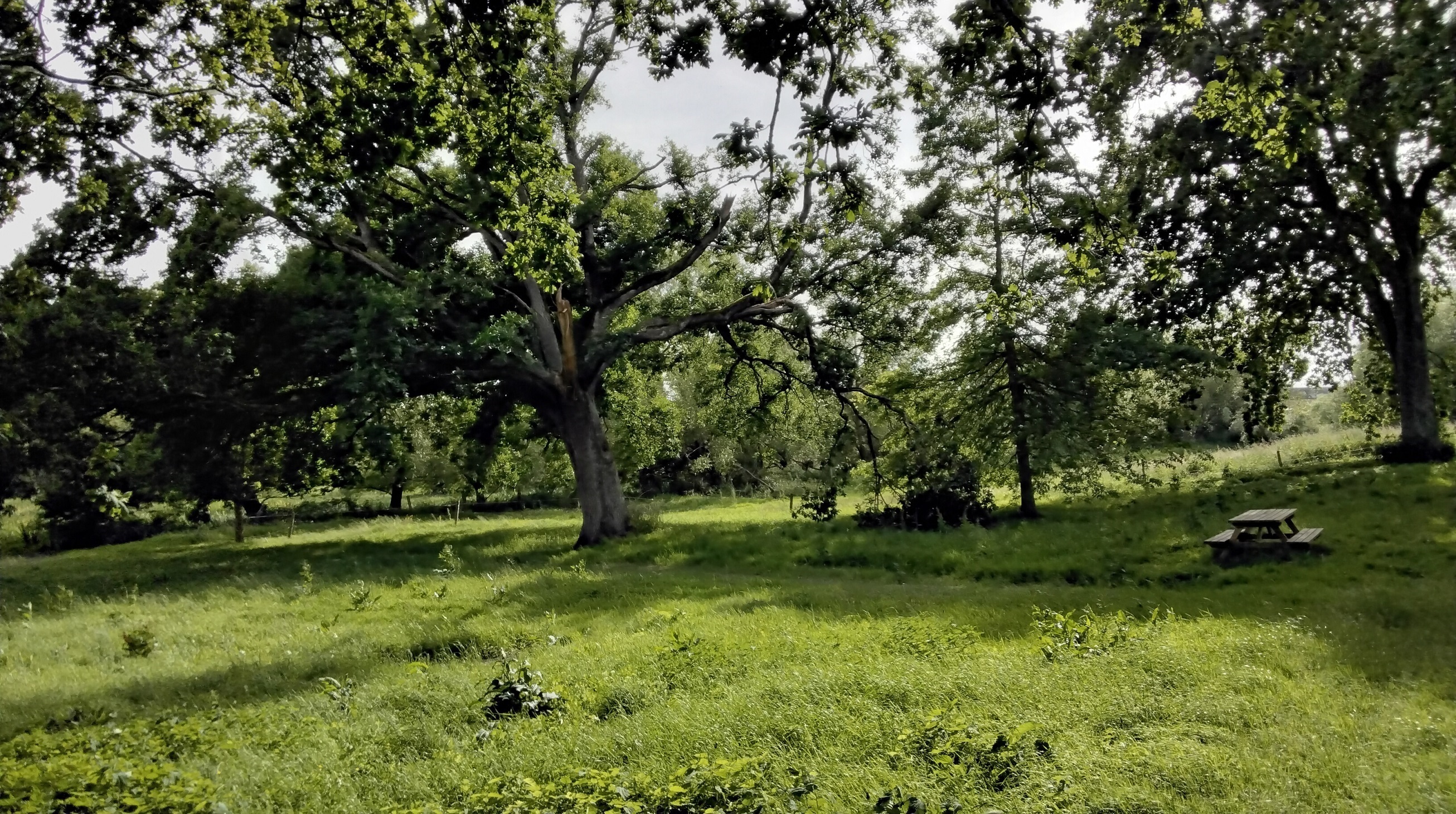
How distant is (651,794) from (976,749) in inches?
98.8

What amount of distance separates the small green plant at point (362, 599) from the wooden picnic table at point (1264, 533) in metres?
16.4

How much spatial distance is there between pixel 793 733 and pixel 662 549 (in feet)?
47.0

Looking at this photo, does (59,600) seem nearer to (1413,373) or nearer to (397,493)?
(397,493)

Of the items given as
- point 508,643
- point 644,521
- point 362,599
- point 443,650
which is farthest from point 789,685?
point 644,521

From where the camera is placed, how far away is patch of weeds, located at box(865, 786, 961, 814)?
199 inches

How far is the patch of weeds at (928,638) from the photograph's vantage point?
358 inches

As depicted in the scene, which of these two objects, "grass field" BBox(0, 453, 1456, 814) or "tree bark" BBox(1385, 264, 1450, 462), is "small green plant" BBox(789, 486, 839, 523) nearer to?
"grass field" BBox(0, 453, 1456, 814)

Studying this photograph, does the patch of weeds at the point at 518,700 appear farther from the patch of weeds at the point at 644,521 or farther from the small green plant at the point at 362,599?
Result: the patch of weeds at the point at 644,521

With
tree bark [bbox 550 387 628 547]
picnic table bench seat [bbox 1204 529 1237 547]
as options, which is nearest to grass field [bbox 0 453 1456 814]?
picnic table bench seat [bbox 1204 529 1237 547]

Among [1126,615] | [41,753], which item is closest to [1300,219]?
[1126,615]

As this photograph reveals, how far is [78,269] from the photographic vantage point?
18609 mm

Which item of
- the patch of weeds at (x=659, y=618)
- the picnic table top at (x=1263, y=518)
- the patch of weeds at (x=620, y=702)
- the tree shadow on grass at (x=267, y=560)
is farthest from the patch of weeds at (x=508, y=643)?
the picnic table top at (x=1263, y=518)

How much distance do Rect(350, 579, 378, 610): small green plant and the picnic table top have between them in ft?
55.4

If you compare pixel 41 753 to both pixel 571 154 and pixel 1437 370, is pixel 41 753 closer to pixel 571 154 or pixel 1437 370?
pixel 571 154
